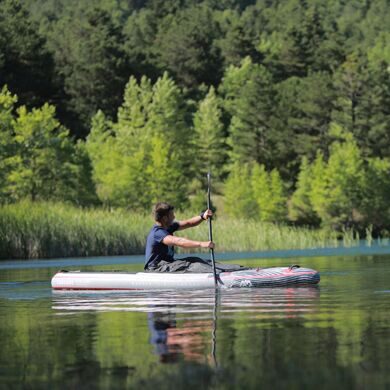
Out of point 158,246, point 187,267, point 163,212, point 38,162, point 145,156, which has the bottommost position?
point 187,267

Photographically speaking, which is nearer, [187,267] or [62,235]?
[187,267]

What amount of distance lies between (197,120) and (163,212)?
73.7 metres

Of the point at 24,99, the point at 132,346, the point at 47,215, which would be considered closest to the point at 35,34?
the point at 24,99

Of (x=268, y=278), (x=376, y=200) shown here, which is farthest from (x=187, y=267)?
(x=376, y=200)

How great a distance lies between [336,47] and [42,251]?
3191 inches

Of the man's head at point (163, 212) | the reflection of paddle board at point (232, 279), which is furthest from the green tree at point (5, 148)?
the man's head at point (163, 212)

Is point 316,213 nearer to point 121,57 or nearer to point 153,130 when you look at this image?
point 153,130

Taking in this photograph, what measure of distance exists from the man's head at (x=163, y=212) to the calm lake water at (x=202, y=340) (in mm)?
1464

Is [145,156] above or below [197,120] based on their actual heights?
below

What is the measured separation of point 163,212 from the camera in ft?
69.9

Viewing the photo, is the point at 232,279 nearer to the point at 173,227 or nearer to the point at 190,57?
the point at 173,227

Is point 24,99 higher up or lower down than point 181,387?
higher up

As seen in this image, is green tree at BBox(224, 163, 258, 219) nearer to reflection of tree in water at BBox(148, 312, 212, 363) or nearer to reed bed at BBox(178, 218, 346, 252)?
reed bed at BBox(178, 218, 346, 252)

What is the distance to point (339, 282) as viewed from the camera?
2320cm
